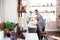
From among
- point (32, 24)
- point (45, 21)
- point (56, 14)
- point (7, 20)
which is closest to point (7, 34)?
point (7, 20)

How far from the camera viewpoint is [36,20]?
328 centimetres

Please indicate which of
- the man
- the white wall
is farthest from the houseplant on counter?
the man

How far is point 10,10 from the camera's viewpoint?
3.22 meters

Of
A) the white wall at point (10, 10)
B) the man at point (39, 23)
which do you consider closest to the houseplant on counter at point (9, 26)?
the white wall at point (10, 10)

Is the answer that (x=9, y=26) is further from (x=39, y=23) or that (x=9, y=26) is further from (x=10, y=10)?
(x=39, y=23)

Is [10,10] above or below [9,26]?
above

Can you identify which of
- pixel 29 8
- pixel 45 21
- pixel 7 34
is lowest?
pixel 7 34

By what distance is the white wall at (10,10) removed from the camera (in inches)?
127

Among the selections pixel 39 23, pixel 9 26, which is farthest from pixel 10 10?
pixel 39 23

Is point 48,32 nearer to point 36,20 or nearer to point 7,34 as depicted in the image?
point 36,20

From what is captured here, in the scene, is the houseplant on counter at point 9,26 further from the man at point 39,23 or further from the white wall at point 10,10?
the man at point 39,23

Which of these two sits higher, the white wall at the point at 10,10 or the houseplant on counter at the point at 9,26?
the white wall at the point at 10,10

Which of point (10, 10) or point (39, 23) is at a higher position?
point (10, 10)

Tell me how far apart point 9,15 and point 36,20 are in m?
0.48
